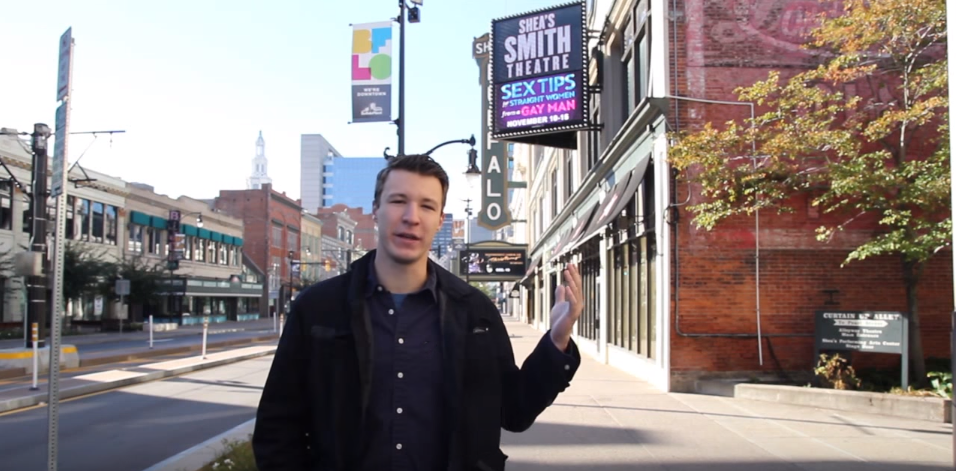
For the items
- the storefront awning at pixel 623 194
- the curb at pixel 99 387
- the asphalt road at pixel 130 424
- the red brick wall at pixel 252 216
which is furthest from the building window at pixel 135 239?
the storefront awning at pixel 623 194

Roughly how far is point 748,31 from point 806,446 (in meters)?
7.57

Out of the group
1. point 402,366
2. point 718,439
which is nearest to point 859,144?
point 718,439

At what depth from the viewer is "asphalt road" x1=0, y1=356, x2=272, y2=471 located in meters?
8.82

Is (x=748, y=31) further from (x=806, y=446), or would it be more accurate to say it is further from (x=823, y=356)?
(x=806, y=446)

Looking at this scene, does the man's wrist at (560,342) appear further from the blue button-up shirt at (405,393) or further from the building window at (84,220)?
the building window at (84,220)

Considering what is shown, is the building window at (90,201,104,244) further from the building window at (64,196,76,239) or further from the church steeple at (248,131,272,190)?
the church steeple at (248,131,272,190)

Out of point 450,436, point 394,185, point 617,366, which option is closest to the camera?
point 450,436

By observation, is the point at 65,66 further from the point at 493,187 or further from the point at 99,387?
the point at 493,187

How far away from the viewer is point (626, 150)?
17.0m

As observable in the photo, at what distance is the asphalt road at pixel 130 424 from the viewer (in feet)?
28.9

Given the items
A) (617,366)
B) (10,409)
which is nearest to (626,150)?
(617,366)

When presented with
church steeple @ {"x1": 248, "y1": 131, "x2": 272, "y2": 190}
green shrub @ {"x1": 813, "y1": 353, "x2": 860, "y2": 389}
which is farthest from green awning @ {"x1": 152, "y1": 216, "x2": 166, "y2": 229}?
church steeple @ {"x1": 248, "y1": 131, "x2": 272, "y2": 190}

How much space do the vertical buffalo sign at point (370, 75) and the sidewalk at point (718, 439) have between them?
523 centimetres

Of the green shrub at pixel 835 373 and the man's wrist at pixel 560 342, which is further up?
the man's wrist at pixel 560 342
